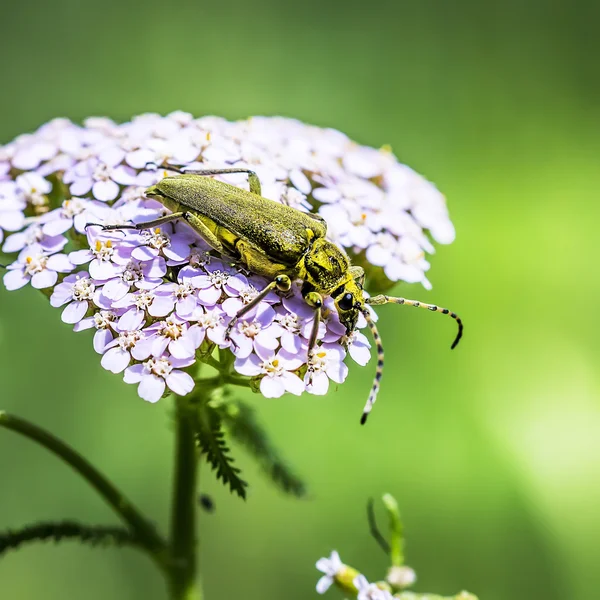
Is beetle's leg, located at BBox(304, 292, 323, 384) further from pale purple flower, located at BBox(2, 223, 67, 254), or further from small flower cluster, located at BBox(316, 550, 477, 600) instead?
pale purple flower, located at BBox(2, 223, 67, 254)

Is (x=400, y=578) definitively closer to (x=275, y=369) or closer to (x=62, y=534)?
(x=275, y=369)

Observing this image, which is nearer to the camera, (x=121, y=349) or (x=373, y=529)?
(x=121, y=349)

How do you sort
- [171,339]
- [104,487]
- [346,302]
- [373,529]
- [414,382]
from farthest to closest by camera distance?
[414,382] < [104,487] < [373,529] < [346,302] < [171,339]

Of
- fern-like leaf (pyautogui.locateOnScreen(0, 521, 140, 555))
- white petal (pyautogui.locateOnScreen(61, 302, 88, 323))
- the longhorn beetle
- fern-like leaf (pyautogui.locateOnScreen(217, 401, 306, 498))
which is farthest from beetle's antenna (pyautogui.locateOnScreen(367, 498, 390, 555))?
white petal (pyautogui.locateOnScreen(61, 302, 88, 323))

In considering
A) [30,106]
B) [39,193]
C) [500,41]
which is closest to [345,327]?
[39,193]

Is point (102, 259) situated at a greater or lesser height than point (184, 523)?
greater

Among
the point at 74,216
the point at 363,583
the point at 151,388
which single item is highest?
the point at 74,216

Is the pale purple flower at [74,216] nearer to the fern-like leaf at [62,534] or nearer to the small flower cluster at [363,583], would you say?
the fern-like leaf at [62,534]

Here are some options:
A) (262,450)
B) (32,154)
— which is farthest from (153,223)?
(262,450)

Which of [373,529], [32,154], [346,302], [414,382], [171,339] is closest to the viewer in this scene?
[171,339]
